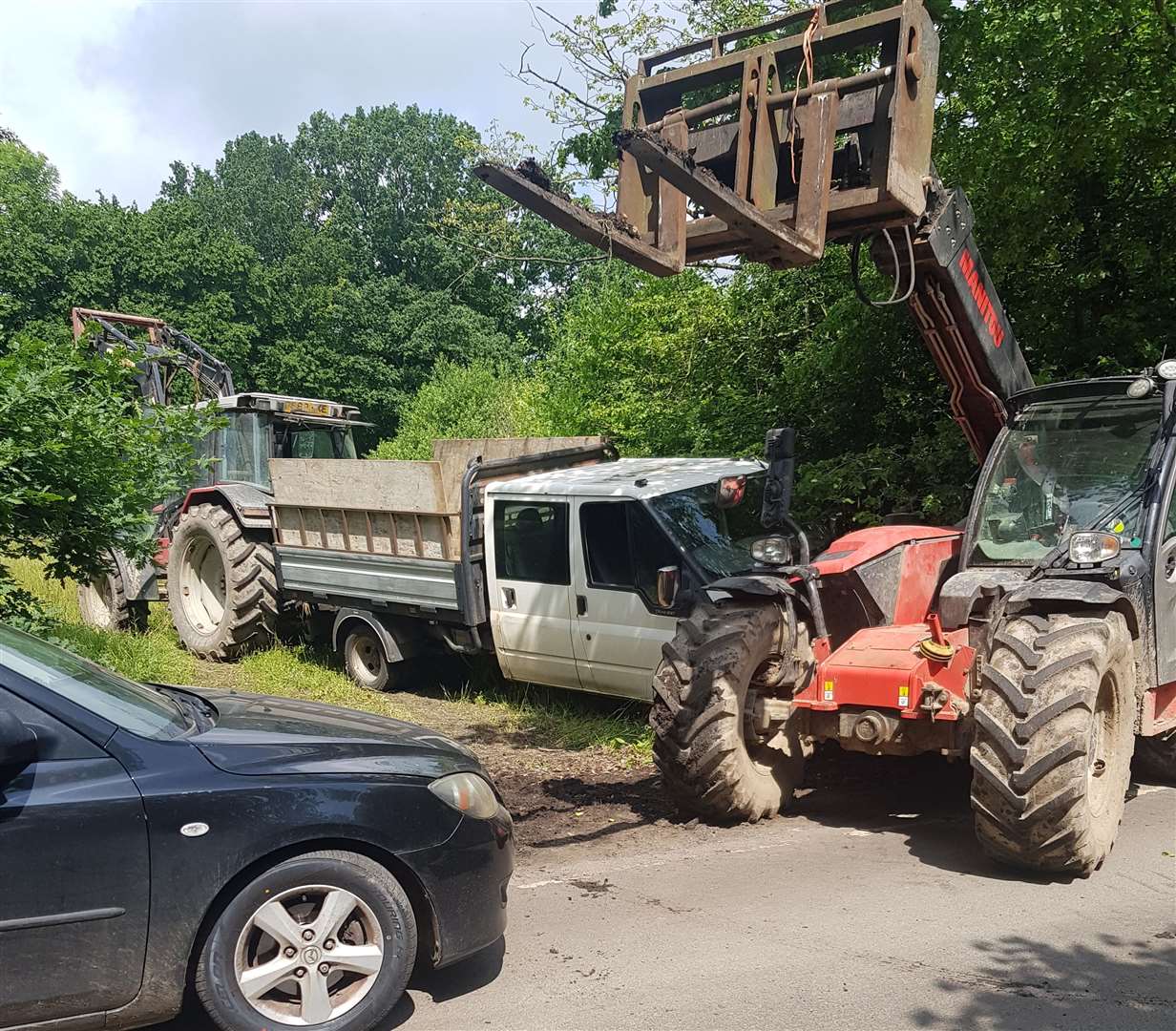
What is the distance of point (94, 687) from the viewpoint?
3773 mm

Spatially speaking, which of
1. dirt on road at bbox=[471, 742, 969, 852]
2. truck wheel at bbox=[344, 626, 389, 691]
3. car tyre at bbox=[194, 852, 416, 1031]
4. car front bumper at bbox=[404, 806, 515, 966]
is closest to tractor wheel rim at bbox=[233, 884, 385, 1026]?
car tyre at bbox=[194, 852, 416, 1031]

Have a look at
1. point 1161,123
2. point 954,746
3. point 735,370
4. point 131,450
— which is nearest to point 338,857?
point 954,746

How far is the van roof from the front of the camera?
787 centimetres

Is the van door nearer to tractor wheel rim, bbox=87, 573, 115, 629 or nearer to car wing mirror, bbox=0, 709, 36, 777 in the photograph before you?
car wing mirror, bbox=0, 709, 36, 777

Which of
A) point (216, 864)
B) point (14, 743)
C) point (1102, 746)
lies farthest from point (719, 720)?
point (14, 743)

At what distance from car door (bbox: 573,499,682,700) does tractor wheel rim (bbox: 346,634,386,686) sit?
270 cm

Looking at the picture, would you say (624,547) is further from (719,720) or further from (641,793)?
(719,720)

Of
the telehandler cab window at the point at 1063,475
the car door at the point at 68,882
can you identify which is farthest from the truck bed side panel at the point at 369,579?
the car door at the point at 68,882

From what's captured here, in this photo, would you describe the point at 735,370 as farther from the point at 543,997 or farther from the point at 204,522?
the point at 543,997

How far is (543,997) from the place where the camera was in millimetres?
3840

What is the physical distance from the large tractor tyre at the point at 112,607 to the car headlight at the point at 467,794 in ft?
32.1

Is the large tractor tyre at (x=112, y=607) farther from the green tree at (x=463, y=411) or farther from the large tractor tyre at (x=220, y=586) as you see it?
the green tree at (x=463, y=411)

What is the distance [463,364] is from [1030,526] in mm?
36676

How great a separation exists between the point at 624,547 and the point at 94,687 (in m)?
4.53
